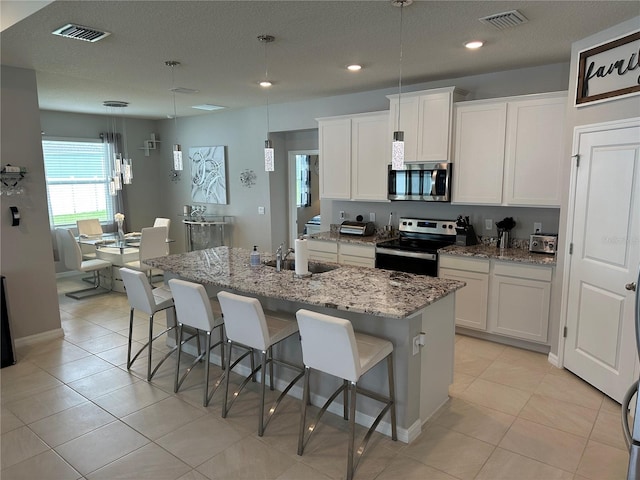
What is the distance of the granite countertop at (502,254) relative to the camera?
12.4ft

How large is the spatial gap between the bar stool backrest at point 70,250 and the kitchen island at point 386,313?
11.1ft

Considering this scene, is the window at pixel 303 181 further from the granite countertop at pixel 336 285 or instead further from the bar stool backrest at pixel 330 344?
the bar stool backrest at pixel 330 344

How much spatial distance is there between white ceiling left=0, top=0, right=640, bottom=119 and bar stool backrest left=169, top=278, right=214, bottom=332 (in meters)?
1.80

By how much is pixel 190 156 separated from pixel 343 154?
3.69m

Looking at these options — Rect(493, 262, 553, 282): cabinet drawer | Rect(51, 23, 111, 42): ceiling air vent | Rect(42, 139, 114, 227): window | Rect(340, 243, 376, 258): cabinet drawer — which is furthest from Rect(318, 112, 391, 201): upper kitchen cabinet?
Rect(42, 139, 114, 227): window

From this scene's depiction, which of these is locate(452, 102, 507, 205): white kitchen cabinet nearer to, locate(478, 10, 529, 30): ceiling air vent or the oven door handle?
the oven door handle

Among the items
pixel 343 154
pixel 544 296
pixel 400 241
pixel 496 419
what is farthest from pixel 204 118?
pixel 496 419

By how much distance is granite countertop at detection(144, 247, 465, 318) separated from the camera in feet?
8.07

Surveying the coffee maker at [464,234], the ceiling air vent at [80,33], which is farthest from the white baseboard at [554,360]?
the ceiling air vent at [80,33]

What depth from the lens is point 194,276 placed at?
3.25 m

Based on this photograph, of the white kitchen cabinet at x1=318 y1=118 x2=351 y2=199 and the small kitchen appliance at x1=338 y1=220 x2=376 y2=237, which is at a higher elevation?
the white kitchen cabinet at x1=318 y1=118 x2=351 y2=199

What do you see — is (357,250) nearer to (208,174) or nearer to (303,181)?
(303,181)

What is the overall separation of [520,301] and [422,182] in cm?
157

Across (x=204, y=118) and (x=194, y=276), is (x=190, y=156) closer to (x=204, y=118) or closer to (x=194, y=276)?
(x=204, y=118)
